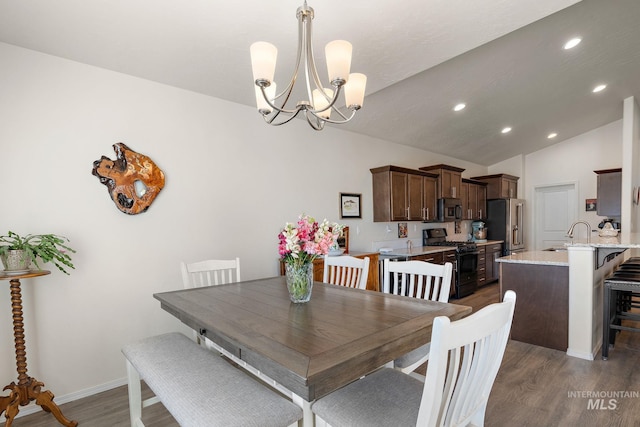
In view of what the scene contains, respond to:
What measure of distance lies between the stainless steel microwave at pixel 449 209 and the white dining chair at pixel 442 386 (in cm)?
438

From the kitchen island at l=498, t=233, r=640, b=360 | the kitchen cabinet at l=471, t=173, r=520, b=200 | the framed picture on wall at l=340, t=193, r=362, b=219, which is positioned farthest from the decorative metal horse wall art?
the kitchen cabinet at l=471, t=173, r=520, b=200

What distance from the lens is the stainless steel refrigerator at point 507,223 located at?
253 inches

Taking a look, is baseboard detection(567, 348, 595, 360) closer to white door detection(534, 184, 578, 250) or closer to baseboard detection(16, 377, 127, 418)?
baseboard detection(16, 377, 127, 418)

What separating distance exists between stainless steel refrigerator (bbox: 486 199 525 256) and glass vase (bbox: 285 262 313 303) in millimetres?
6010

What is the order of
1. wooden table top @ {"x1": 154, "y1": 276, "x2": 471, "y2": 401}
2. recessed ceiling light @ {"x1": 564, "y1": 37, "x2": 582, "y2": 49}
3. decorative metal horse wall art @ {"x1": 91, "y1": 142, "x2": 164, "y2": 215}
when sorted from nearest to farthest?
1. wooden table top @ {"x1": 154, "y1": 276, "x2": 471, "y2": 401}
2. decorative metal horse wall art @ {"x1": 91, "y1": 142, "x2": 164, "y2": 215}
3. recessed ceiling light @ {"x1": 564, "y1": 37, "x2": 582, "y2": 49}

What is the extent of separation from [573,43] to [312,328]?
406 centimetres

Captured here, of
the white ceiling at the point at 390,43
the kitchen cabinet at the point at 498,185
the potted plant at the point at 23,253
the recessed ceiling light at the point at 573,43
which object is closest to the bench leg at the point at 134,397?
the potted plant at the point at 23,253

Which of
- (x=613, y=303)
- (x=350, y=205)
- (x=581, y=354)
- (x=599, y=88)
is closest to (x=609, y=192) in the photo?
(x=599, y=88)

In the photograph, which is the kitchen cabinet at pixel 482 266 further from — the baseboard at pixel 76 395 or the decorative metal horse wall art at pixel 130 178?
the baseboard at pixel 76 395

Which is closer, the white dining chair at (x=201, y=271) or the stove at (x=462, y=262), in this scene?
the white dining chair at (x=201, y=271)

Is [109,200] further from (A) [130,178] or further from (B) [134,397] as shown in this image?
(B) [134,397]

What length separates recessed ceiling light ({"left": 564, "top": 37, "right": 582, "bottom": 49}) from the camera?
329 cm

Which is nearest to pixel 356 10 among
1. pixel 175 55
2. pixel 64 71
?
pixel 175 55

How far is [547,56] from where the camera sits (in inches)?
137
